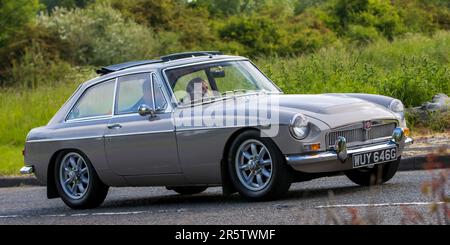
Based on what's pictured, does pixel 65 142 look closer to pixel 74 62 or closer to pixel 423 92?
pixel 423 92

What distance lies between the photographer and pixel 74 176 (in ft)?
38.3

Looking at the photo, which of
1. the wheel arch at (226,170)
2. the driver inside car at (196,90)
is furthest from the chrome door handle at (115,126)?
the wheel arch at (226,170)

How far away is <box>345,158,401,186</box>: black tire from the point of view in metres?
10.7

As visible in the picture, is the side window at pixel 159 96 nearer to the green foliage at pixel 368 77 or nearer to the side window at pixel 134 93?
the side window at pixel 134 93

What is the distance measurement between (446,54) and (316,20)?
3031 cm

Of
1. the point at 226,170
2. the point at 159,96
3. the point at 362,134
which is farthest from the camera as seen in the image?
the point at 159,96

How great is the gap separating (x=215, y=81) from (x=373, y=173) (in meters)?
1.97

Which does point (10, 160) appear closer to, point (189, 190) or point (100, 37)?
point (189, 190)

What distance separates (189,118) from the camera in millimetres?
10531

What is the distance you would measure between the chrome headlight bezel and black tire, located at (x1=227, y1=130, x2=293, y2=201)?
231mm

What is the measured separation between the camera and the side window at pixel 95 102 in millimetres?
11727

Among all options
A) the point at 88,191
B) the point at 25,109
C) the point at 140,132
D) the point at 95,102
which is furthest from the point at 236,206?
the point at 25,109
